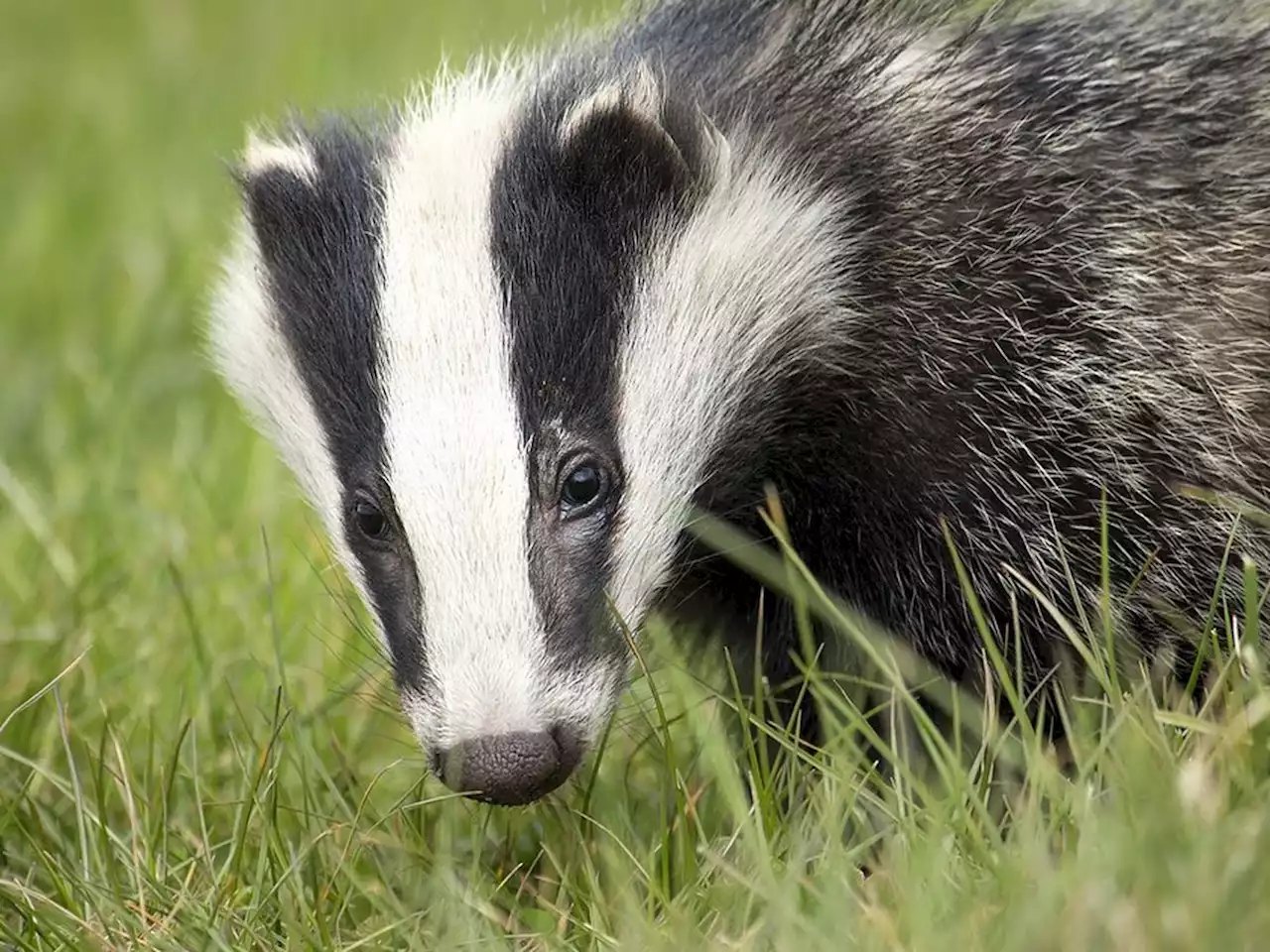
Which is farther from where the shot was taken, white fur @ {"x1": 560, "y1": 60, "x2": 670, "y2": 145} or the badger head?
white fur @ {"x1": 560, "y1": 60, "x2": 670, "y2": 145}

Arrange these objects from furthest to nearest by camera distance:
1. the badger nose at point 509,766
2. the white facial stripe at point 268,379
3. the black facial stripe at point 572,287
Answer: the white facial stripe at point 268,379 < the black facial stripe at point 572,287 < the badger nose at point 509,766

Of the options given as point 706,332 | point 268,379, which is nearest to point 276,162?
point 268,379

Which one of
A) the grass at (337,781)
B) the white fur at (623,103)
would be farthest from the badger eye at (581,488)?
the white fur at (623,103)

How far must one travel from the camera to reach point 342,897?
3037mm

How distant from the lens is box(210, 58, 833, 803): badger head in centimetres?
286

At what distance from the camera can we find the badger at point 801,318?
2998 mm

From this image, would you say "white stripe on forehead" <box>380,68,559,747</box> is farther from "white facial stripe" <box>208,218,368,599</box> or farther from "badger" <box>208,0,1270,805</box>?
"white facial stripe" <box>208,218,368,599</box>

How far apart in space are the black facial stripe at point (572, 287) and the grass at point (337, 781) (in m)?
0.33

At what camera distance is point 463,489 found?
2.86 m

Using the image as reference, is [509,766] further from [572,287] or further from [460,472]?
[572,287]

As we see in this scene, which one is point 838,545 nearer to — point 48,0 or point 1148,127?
point 1148,127

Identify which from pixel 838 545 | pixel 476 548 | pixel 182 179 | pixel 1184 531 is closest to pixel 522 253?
pixel 476 548

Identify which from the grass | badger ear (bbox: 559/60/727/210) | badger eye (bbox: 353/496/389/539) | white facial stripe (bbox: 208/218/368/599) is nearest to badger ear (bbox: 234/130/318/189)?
white facial stripe (bbox: 208/218/368/599)

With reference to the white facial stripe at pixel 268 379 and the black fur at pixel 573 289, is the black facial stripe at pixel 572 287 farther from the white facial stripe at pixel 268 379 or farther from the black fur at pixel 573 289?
the white facial stripe at pixel 268 379
